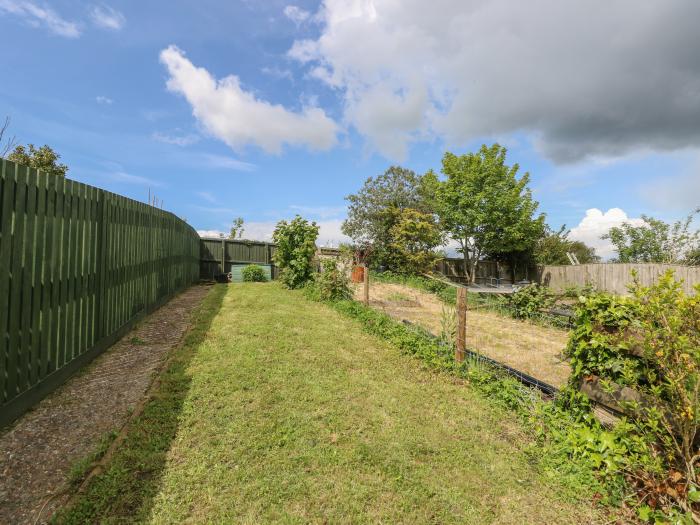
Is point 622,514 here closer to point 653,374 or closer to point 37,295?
point 653,374

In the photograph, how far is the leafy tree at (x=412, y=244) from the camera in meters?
16.6

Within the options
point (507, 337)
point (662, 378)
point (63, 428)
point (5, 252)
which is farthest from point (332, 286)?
point (662, 378)

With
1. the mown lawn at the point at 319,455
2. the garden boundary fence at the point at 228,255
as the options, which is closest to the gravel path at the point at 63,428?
the mown lawn at the point at 319,455

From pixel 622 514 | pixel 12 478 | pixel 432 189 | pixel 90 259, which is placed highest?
pixel 432 189

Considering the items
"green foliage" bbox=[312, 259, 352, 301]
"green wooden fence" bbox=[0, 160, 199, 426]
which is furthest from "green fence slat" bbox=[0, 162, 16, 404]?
"green foliage" bbox=[312, 259, 352, 301]

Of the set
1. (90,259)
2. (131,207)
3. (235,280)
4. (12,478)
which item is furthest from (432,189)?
(12,478)

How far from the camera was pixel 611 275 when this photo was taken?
12516 mm

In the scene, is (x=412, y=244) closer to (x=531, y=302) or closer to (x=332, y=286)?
(x=531, y=302)

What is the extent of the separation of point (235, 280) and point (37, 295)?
11.4 m

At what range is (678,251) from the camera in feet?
53.7

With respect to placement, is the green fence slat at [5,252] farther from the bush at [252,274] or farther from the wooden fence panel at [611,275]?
the bush at [252,274]

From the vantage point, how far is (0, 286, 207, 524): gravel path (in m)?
1.96

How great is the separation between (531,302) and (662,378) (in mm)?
6587

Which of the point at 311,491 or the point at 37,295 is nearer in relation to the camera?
the point at 311,491
